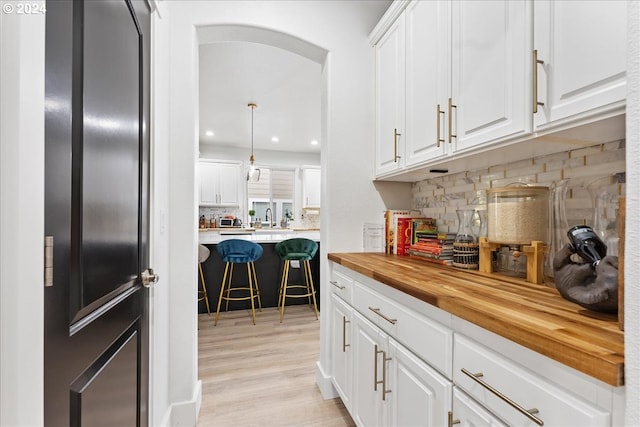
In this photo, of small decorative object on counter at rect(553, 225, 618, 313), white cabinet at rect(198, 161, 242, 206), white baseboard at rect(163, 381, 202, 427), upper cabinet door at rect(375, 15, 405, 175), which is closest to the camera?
small decorative object on counter at rect(553, 225, 618, 313)

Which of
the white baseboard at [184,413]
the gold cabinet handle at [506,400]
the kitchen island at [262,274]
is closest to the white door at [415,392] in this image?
the gold cabinet handle at [506,400]

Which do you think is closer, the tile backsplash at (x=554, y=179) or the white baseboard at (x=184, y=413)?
the tile backsplash at (x=554, y=179)

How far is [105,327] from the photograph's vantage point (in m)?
0.89

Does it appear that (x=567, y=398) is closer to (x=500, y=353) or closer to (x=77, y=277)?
(x=500, y=353)

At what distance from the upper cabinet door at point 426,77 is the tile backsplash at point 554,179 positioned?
0.33 m

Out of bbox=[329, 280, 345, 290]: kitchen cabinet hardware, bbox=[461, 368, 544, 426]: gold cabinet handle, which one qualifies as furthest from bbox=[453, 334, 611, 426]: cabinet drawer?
bbox=[329, 280, 345, 290]: kitchen cabinet hardware

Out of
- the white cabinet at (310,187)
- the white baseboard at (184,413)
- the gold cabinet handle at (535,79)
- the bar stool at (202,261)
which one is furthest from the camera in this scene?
the white cabinet at (310,187)

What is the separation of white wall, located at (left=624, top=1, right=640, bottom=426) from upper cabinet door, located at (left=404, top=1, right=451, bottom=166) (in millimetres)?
922

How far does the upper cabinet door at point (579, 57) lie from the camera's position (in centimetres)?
82

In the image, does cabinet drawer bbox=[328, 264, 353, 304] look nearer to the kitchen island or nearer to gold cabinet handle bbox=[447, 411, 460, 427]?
gold cabinet handle bbox=[447, 411, 460, 427]

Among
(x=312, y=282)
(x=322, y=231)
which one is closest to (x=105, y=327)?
(x=322, y=231)

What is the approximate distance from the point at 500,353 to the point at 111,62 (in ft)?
4.27

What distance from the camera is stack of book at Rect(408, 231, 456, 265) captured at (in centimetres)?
160

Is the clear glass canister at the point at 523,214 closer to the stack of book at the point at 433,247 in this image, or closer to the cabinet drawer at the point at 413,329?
the stack of book at the point at 433,247
